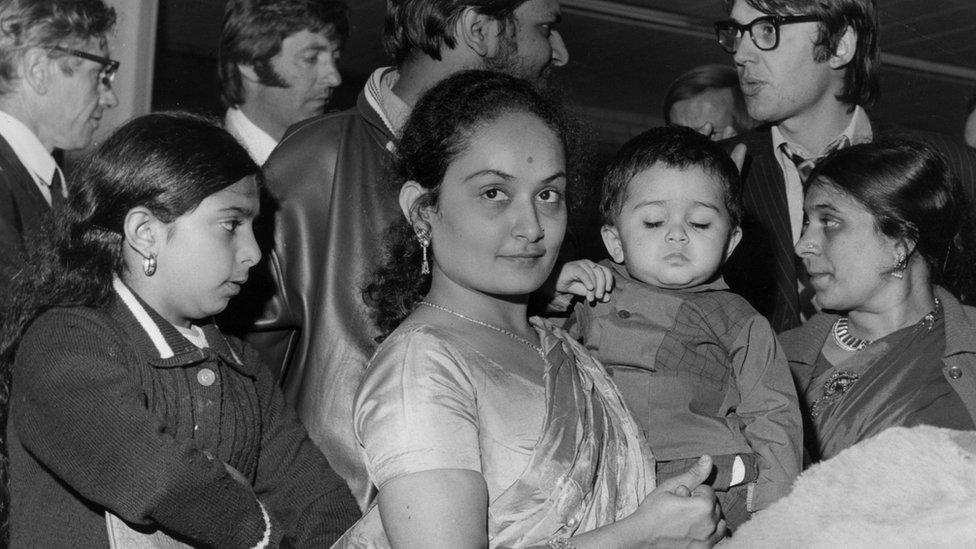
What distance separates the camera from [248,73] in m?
3.43

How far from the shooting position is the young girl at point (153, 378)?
6.36 ft

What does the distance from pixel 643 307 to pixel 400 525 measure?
3.13ft

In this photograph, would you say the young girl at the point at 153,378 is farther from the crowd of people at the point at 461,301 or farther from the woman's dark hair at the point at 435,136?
the woman's dark hair at the point at 435,136

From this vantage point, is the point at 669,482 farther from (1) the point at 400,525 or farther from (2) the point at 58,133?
(2) the point at 58,133

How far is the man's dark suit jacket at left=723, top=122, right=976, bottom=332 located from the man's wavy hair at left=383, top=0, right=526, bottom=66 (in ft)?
2.51

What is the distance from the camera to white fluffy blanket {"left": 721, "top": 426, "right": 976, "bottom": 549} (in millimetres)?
1080

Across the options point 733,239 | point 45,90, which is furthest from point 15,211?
point 733,239

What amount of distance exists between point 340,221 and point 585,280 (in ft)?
1.70

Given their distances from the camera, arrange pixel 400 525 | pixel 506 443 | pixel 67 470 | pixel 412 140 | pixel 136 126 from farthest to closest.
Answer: pixel 136 126 < pixel 412 140 < pixel 67 470 < pixel 506 443 < pixel 400 525

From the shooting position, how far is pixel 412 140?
2.08 meters

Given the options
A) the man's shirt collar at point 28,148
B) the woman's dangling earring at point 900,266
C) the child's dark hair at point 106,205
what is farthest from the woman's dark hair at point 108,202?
the woman's dangling earring at point 900,266

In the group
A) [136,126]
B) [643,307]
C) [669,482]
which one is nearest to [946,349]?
[643,307]

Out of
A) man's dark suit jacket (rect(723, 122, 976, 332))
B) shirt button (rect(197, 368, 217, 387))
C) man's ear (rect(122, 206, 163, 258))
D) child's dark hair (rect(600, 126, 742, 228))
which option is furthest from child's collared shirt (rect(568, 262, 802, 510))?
man's ear (rect(122, 206, 163, 258))

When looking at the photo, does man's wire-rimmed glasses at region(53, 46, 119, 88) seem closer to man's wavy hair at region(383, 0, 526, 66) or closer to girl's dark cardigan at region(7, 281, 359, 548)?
man's wavy hair at region(383, 0, 526, 66)
